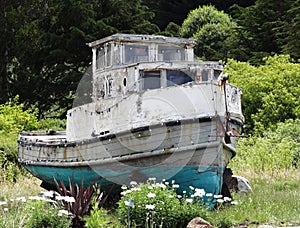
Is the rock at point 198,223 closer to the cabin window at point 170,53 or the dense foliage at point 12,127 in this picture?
the cabin window at point 170,53

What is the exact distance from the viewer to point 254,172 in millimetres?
15102

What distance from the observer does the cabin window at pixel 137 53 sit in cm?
1169

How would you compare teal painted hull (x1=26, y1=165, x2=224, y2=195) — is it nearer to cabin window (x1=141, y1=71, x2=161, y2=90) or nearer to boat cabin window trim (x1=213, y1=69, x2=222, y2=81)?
cabin window (x1=141, y1=71, x2=161, y2=90)

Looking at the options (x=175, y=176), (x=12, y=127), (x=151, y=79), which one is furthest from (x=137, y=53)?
(x=12, y=127)

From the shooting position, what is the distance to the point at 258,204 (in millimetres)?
10820

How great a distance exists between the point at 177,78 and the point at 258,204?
2776 mm

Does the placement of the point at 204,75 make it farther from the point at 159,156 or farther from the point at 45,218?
the point at 45,218

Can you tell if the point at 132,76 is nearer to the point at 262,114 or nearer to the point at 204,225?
the point at 204,225

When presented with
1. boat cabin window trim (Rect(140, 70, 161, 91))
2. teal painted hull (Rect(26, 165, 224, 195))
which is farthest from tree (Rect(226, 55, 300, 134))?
boat cabin window trim (Rect(140, 70, 161, 91))

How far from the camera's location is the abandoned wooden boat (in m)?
10.1

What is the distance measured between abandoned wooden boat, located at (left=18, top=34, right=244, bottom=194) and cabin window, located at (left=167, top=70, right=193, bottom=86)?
18mm

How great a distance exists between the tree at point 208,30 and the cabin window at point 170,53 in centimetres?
1823

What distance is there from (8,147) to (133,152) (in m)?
6.98

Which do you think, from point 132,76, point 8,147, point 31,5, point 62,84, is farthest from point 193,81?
point 31,5
